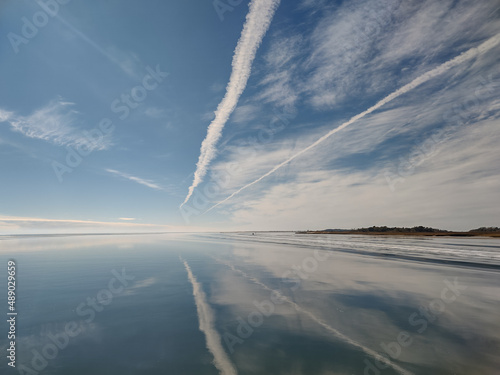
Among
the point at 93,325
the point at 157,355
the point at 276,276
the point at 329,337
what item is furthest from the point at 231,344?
the point at 276,276

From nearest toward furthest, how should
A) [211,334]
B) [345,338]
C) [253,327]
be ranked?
[345,338] → [211,334] → [253,327]

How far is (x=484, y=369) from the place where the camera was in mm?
5262

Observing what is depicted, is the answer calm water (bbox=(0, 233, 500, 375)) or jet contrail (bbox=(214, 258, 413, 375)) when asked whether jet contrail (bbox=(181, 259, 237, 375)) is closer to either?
calm water (bbox=(0, 233, 500, 375))

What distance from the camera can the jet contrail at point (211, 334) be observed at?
534 cm

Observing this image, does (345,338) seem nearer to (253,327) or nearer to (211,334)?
(253,327)

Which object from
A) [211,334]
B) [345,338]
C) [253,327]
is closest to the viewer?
[345,338]

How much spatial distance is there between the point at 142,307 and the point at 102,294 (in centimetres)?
327

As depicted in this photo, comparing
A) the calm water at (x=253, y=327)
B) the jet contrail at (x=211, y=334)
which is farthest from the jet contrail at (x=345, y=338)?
the jet contrail at (x=211, y=334)

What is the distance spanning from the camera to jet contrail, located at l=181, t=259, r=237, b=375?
17.5 feet

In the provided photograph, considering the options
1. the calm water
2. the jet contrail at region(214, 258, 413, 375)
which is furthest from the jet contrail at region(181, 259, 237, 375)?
the jet contrail at region(214, 258, 413, 375)

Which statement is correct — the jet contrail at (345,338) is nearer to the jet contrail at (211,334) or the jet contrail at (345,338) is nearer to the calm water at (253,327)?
the calm water at (253,327)

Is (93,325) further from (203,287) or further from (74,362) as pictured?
(203,287)

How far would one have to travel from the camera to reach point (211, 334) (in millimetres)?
6953

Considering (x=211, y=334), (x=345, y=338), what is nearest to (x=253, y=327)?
(x=211, y=334)
